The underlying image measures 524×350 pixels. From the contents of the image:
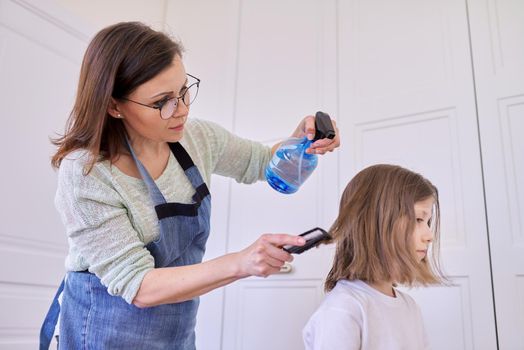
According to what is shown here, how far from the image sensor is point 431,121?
66.9 inches

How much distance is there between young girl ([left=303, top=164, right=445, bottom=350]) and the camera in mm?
1127

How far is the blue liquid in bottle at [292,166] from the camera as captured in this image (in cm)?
110

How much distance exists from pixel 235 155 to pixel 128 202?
0.34 metres

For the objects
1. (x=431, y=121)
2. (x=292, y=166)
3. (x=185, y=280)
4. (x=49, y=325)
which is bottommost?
(x=49, y=325)

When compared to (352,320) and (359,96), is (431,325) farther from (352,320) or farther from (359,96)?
(359,96)

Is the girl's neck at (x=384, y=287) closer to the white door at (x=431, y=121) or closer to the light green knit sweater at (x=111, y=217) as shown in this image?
the white door at (x=431, y=121)

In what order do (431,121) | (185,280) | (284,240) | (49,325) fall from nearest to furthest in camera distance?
(284,240)
(185,280)
(49,325)
(431,121)

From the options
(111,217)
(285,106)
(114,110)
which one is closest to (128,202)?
(111,217)

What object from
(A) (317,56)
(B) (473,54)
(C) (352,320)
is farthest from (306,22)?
(C) (352,320)

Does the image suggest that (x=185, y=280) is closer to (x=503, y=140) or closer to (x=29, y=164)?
(x=503, y=140)

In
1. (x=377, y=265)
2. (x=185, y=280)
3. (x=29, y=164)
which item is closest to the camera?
(x=185, y=280)

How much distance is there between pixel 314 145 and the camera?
41.0 inches

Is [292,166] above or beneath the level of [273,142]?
beneath

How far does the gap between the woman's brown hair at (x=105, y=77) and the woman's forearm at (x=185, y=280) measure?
0.82ft
